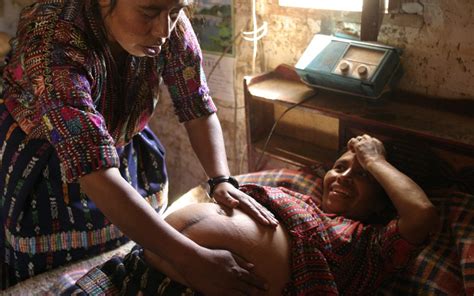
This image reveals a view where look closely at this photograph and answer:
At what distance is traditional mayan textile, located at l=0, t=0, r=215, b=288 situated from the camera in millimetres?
1009

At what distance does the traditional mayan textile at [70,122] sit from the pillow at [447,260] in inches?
29.6

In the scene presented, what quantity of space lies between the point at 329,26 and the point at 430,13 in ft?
1.21

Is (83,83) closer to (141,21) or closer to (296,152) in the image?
(141,21)

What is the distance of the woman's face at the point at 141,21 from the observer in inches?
41.0

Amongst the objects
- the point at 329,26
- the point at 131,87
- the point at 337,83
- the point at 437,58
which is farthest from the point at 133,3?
the point at 437,58

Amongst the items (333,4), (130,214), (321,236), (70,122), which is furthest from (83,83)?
(333,4)

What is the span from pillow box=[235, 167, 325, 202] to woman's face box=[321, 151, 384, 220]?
124mm

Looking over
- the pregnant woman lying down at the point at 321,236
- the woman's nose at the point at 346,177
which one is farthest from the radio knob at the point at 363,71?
the woman's nose at the point at 346,177

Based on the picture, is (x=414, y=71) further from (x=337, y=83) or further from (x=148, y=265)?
(x=148, y=265)

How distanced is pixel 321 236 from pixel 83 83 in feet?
2.45

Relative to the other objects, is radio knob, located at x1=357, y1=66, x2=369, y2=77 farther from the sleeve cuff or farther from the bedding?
the sleeve cuff

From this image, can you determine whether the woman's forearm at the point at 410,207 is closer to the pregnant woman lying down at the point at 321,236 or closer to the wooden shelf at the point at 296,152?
the pregnant woman lying down at the point at 321,236

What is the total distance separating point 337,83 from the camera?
63.6 inches

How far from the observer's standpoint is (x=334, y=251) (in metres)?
1.33
